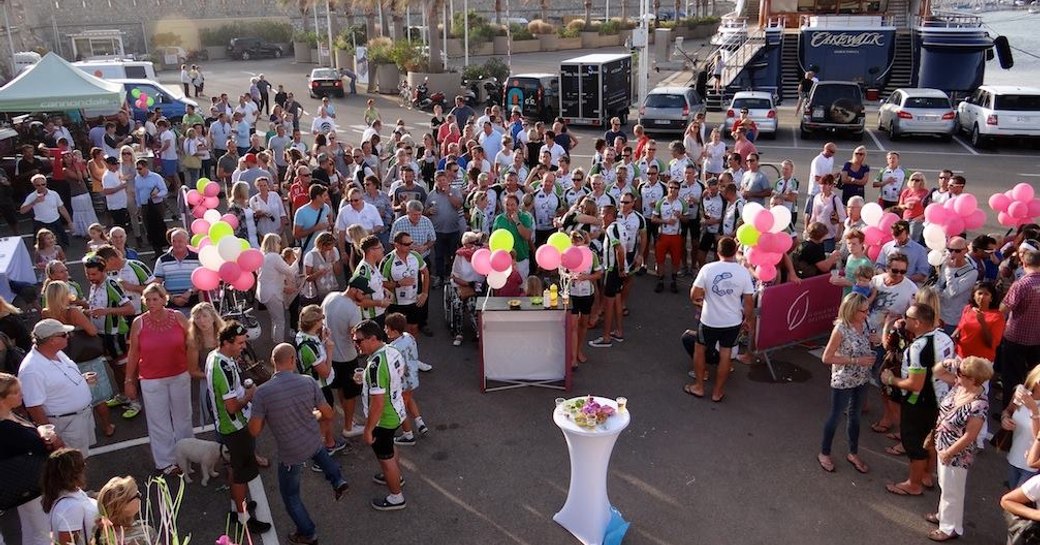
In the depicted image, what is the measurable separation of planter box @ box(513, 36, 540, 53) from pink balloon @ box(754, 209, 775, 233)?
43942 millimetres

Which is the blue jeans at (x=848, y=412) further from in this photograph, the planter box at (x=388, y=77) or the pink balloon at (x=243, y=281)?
the planter box at (x=388, y=77)

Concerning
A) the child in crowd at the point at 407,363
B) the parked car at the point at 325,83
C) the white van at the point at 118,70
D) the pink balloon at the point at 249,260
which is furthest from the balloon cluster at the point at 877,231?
the parked car at the point at 325,83

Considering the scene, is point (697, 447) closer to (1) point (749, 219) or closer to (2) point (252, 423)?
(1) point (749, 219)

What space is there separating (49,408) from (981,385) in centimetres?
677

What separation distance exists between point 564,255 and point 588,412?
2.73 m

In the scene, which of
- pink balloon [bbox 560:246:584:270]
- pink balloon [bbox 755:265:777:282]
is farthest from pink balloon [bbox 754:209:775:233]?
pink balloon [bbox 560:246:584:270]

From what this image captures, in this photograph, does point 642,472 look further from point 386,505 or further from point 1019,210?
point 1019,210

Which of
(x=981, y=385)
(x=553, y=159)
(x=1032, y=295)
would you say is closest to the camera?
(x=981, y=385)

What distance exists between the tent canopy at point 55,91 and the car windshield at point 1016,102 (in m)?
21.4

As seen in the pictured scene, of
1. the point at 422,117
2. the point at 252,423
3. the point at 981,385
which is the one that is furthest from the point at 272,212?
the point at 422,117

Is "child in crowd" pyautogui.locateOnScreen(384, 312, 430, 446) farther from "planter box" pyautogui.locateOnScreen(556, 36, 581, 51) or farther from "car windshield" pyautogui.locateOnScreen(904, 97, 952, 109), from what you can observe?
"planter box" pyautogui.locateOnScreen(556, 36, 581, 51)

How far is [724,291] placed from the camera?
7.27 meters

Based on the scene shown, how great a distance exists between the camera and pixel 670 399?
786 centimetres

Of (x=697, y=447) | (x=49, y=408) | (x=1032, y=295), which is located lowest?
(x=697, y=447)
